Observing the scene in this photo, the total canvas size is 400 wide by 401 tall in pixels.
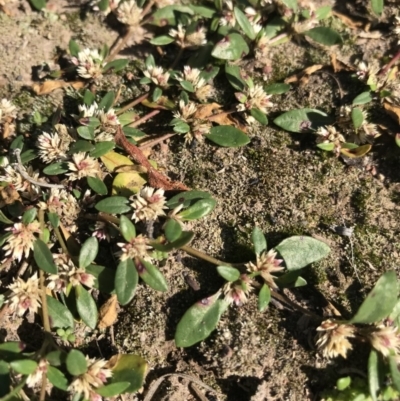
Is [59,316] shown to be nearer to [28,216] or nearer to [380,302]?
[28,216]

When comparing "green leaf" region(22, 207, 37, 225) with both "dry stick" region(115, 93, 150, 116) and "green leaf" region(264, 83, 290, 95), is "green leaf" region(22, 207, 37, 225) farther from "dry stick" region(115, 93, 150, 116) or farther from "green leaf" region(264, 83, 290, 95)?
"green leaf" region(264, 83, 290, 95)

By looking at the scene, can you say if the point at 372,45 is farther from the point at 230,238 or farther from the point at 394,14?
the point at 230,238

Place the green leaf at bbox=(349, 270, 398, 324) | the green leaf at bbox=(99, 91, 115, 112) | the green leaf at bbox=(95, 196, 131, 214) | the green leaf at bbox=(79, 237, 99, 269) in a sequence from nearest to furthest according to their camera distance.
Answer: the green leaf at bbox=(349, 270, 398, 324), the green leaf at bbox=(79, 237, 99, 269), the green leaf at bbox=(95, 196, 131, 214), the green leaf at bbox=(99, 91, 115, 112)

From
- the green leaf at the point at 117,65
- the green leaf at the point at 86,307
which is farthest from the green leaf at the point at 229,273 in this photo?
the green leaf at the point at 117,65

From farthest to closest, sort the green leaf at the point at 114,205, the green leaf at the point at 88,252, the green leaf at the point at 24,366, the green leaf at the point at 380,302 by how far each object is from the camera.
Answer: the green leaf at the point at 114,205 → the green leaf at the point at 88,252 → the green leaf at the point at 380,302 → the green leaf at the point at 24,366

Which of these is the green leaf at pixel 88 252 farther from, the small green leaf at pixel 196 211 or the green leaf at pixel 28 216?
the small green leaf at pixel 196 211

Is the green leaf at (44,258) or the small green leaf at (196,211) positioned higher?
the small green leaf at (196,211)

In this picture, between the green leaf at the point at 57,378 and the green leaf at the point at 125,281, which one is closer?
the green leaf at the point at 57,378

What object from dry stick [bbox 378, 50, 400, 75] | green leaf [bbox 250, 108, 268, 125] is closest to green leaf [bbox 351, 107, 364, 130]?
dry stick [bbox 378, 50, 400, 75]
